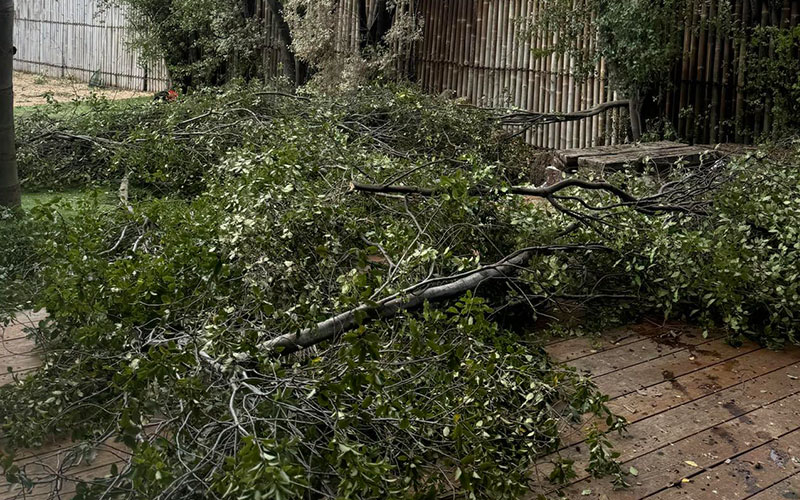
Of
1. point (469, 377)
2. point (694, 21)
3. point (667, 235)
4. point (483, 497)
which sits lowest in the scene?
point (483, 497)

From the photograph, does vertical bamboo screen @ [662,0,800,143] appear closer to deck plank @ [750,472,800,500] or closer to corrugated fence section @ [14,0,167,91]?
deck plank @ [750,472,800,500]

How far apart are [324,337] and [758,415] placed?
1.92 m

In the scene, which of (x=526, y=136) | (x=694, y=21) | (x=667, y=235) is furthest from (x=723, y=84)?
(x=667, y=235)

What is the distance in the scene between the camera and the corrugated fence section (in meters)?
16.3

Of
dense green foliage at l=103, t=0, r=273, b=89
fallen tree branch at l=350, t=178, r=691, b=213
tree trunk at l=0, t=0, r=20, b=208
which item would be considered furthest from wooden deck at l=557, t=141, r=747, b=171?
dense green foliage at l=103, t=0, r=273, b=89

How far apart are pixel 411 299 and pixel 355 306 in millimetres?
525

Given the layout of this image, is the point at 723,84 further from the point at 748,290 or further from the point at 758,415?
the point at 758,415

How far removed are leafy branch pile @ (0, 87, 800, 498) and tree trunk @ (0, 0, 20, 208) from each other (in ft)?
3.30

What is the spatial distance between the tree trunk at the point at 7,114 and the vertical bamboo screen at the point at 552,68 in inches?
204

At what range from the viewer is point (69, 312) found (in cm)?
374

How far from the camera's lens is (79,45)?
57.2 ft

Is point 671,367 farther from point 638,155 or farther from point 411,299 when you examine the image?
point 638,155

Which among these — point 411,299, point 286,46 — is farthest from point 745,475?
point 286,46

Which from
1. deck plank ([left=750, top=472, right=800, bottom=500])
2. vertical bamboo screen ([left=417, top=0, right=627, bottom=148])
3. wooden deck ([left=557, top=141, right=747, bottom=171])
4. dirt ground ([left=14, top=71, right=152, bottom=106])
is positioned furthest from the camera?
dirt ground ([left=14, top=71, right=152, bottom=106])
